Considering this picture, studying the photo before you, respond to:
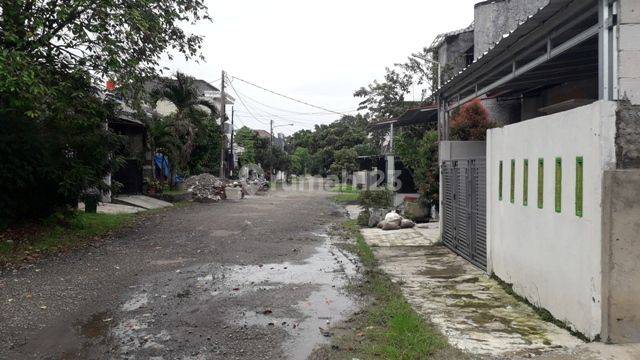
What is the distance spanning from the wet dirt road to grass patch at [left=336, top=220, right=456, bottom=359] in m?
0.34

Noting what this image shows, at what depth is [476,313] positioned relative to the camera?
6504 mm

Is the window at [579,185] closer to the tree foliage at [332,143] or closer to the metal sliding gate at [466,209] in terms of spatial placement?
the metal sliding gate at [466,209]

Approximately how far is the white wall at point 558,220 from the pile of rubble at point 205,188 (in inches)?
798

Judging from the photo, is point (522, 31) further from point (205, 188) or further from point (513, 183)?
point (205, 188)

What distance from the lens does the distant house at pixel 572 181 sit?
489 centimetres

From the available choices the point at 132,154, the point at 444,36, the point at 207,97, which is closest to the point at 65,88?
the point at 132,154

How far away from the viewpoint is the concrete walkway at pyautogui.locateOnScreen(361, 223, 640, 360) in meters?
5.03

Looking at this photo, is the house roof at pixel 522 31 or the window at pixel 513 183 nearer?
the house roof at pixel 522 31

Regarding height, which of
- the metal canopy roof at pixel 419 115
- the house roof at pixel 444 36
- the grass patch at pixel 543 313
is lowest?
the grass patch at pixel 543 313

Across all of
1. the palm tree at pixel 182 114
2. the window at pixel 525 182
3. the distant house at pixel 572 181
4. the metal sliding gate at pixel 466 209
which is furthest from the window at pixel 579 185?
the palm tree at pixel 182 114

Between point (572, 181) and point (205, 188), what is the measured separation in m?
23.5

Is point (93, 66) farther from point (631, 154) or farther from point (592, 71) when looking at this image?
point (631, 154)

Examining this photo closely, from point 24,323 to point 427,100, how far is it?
26091 millimetres

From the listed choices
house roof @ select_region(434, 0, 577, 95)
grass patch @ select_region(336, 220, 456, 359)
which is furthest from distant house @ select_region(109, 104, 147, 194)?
grass patch @ select_region(336, 220, 456, 359)
